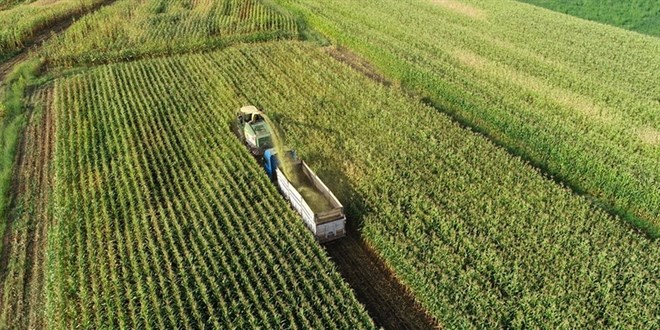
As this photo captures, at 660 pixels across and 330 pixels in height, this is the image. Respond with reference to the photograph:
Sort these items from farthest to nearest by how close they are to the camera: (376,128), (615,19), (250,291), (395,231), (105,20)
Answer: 1. (615,19)
2. (105,20)
3. (376,128)
4. (395,231)
5. (250,291)

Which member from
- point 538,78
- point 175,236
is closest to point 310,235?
point 175,236

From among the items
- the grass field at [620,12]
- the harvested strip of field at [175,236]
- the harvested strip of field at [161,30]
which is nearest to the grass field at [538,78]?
the harvested strip of field at [161,30]

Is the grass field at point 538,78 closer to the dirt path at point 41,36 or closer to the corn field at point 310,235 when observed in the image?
the corn field at point 310,235

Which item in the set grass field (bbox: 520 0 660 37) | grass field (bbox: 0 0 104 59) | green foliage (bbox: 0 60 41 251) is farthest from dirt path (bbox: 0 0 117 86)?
grass field (bbox: 520 0 660 37)

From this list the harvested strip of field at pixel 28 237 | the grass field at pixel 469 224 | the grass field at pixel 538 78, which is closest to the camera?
the grass field at pixel 469 224

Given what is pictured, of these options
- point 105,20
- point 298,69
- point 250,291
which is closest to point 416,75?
point 298,69

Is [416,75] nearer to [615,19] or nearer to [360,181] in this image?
[360,181]
